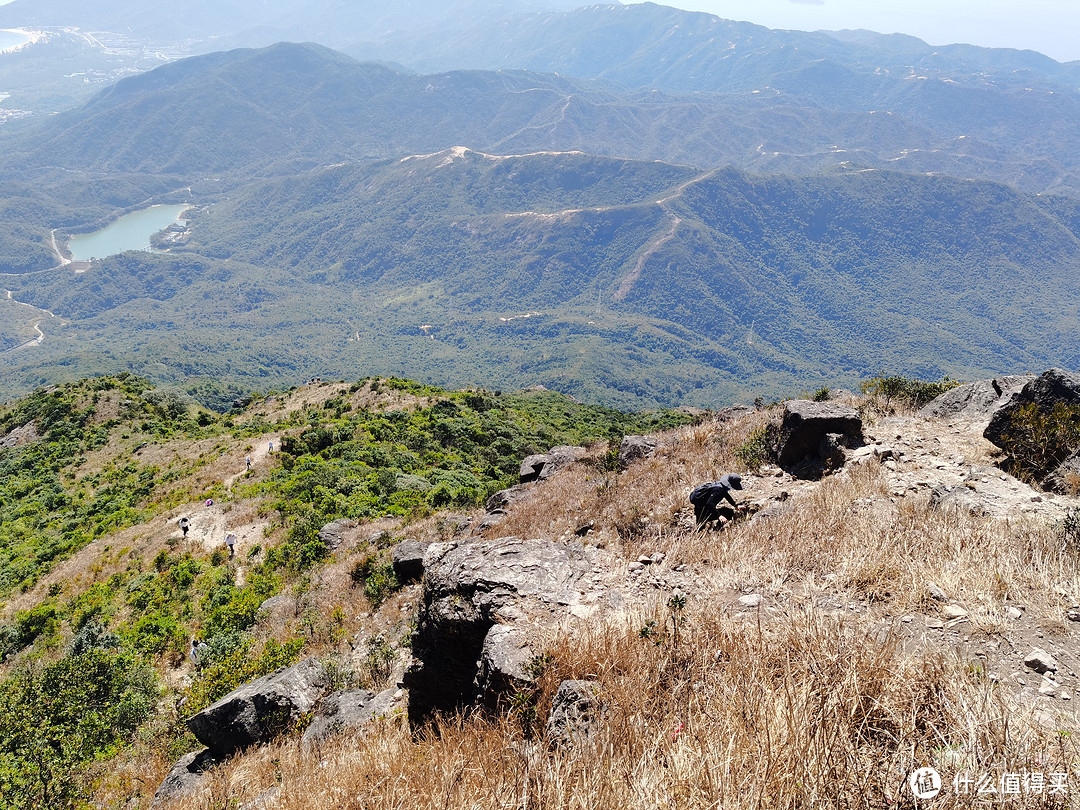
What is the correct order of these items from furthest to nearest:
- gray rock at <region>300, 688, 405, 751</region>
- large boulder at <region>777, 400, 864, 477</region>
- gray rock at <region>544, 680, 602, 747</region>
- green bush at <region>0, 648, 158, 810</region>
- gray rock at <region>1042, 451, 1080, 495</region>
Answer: large boulder at <region>777, 400, 864, 477</region> → green bush at <region>0, 648, 158, 810</region> → gray rock at <region>1042, 451, 1080, 495</region> → gray rock at <region>300, 688, 405, 751</region> → gray rock at <region>544, 680, 602, 747</region>

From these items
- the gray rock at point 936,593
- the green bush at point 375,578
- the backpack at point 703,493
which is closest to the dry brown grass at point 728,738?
the gray rock at point 936,593

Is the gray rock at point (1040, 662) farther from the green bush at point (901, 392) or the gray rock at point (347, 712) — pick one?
the green bush at point (901, 392)

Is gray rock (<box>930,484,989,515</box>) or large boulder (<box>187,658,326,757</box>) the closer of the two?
gray rock (<box>930,484,989,515</box>)

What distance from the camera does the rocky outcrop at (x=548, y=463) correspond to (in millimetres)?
17484

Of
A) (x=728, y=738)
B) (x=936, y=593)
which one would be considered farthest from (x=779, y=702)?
(x=936, y=593)

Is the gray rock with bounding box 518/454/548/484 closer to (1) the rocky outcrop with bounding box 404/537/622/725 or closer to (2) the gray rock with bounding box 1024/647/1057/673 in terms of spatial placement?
(1) the rocky outcrop with bounding box 404/537/622/725

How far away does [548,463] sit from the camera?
59.0ft

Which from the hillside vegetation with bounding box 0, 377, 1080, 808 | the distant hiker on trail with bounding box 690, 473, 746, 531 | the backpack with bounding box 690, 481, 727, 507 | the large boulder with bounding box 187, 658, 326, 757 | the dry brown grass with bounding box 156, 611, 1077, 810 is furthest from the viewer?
the backpack with bounding box 690, 481, 727, 507

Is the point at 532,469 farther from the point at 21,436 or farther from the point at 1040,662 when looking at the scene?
the point at 21,436

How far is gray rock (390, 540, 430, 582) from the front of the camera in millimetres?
12391

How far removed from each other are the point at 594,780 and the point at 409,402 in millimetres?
35799

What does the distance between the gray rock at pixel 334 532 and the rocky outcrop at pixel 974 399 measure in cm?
1638

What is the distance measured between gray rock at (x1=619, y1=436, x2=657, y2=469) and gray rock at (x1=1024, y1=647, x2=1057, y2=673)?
999 cm

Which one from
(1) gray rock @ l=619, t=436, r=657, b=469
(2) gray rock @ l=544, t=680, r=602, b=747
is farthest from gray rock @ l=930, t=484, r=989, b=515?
(1) gray rock @ l=619, t=436, r=657, b=469
